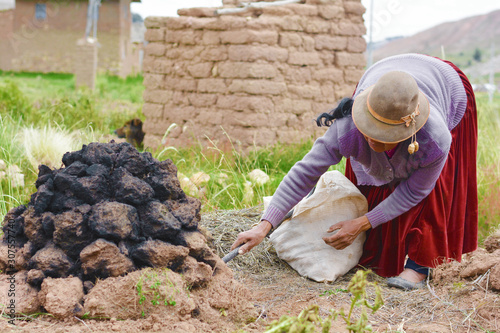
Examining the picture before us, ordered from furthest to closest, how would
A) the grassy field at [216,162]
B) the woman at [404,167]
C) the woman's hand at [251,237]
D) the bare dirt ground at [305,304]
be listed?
1. the grassy field at [216,162]
2. the woman's hand at [251,237]
3. the woman at [404,167]
4. the bare dirt ground at [305,304]

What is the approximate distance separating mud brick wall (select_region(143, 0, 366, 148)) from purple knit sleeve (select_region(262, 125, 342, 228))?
113 inches

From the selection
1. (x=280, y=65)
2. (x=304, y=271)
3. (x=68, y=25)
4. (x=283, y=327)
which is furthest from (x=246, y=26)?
(x=68, y=25)

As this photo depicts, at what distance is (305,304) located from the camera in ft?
8.77

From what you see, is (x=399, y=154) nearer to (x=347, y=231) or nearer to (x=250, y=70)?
(x=347, y=231)

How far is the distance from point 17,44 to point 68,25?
2649mm

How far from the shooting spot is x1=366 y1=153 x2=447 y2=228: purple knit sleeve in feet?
9.06

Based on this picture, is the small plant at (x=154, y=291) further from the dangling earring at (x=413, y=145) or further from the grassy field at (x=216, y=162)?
the grassy field at (x=216, y=162)

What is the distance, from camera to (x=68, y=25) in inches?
933

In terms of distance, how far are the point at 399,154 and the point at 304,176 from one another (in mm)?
508

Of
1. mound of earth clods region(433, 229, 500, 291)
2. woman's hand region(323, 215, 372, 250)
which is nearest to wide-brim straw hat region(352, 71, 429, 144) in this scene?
woman's hand region(323, 215, 372, 250)

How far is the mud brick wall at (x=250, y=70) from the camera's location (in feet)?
19.6

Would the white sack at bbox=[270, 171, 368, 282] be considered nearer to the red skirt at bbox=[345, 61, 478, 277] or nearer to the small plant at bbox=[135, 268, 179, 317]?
the red skirt at bbox=[345, 61, 478, 277]

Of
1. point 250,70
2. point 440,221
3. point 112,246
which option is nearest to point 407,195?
point 440,221

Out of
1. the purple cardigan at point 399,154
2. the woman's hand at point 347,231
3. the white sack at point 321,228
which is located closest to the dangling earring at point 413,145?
the purple cardigan at point 399,154
